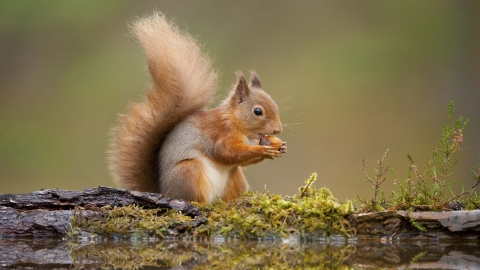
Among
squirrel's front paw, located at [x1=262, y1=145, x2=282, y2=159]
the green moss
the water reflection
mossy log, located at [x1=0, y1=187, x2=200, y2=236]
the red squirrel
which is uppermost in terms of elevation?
the red squirrel

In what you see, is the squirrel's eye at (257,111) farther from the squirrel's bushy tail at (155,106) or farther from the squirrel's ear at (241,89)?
the squirrel's bushy tail at (155,106)

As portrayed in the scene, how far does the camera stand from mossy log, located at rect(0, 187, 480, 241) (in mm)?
2164

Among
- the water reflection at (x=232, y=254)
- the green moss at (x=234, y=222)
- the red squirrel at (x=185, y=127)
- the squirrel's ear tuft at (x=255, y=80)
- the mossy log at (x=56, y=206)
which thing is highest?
the squirrel's ear tuft at (x=255, y=80)

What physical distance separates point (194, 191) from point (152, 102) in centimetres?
54

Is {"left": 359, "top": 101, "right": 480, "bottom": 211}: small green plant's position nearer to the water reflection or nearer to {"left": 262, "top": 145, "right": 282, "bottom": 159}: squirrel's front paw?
the water reflection

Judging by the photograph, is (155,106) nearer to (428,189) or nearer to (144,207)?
(144,207)

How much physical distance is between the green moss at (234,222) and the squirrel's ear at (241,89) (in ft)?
2.32

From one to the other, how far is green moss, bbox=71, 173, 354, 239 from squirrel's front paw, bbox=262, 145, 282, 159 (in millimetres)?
407

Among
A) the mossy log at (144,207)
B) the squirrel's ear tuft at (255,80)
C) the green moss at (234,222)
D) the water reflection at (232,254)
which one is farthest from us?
the squirrel's ear tuft at (255,80)

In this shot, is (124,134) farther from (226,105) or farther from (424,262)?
(424,262)

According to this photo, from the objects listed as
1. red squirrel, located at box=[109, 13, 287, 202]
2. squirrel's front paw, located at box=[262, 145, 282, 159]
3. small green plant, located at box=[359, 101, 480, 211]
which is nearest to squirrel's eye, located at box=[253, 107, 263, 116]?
red squirrel, located at box=[109, 13, 287, 202]

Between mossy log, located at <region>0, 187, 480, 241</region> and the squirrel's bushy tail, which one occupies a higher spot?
the squirrel's bushy tail

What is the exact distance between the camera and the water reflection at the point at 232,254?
5.65 feet

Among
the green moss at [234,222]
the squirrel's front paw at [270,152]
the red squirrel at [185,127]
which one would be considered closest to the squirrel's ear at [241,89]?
the red squirrel at [185,127]
